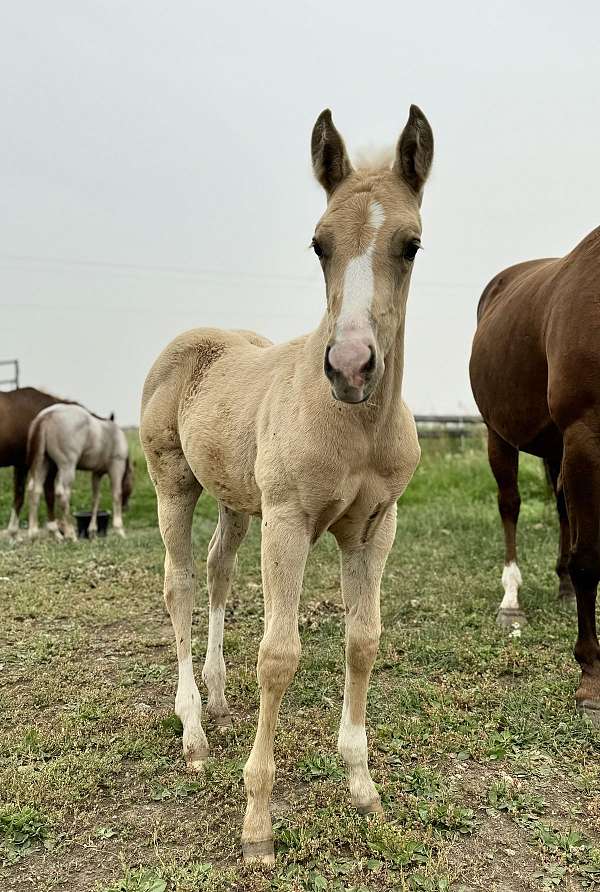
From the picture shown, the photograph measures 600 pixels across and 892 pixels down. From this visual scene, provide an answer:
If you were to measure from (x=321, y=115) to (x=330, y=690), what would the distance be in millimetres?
3006

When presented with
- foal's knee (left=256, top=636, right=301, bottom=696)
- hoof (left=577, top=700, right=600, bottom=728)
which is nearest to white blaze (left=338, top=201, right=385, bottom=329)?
foal's knee (left=256, top=636, right=301, bottom=696)

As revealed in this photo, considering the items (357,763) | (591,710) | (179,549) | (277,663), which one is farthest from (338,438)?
(591,710)

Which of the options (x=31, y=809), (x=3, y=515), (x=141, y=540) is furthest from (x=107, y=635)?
(x=3, y=515)

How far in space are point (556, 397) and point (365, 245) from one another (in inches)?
73.7

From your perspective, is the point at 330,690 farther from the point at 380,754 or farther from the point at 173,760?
the point at 173,760

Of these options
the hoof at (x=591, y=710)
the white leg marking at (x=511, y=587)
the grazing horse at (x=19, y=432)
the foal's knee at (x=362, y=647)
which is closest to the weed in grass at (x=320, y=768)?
the foal's knee at (x=362, y=647)

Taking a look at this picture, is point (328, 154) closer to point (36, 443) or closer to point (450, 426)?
point (36, 443)

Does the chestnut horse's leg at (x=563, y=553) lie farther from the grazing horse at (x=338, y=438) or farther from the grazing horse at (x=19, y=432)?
the grazing horse at (x=19, y=432)

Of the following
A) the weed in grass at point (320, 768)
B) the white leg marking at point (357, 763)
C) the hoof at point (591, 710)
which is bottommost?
the weed in grass at point (320, 768)

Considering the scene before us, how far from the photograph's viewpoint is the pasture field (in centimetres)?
253

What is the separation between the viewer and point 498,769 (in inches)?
123

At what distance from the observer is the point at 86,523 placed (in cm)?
1160

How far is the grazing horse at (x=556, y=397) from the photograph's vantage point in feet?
11.9

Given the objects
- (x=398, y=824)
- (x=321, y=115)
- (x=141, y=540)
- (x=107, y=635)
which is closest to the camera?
(x=321, y=115)
